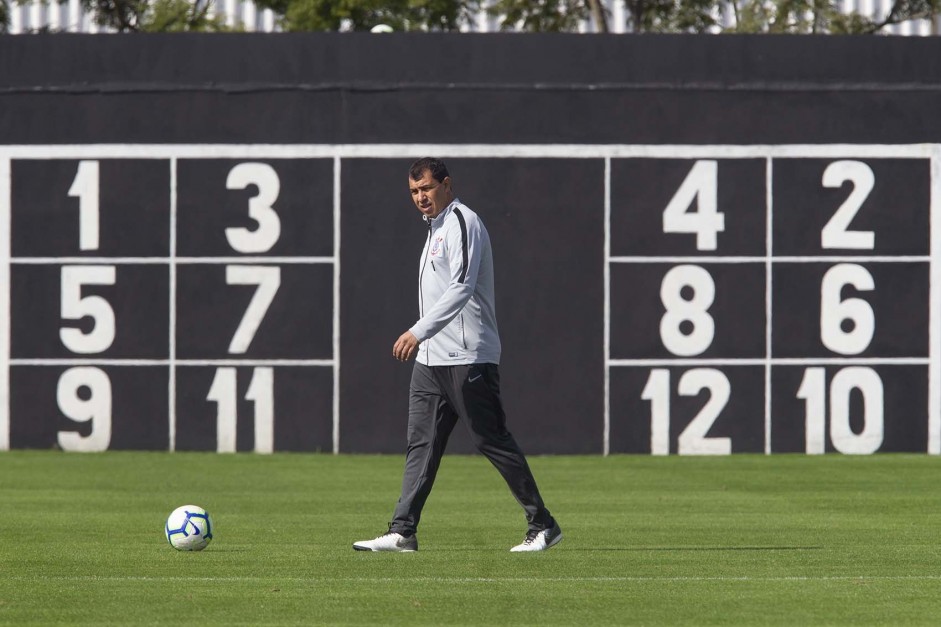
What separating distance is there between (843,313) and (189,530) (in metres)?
8.91

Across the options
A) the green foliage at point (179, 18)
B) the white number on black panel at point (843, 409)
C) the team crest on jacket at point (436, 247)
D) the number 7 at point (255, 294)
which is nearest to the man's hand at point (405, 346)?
the team crest on jacket at point (436, 247)

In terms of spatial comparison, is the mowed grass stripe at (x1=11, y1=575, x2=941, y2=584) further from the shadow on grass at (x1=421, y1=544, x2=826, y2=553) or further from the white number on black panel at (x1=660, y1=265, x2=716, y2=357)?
the white number on black panel at (x1=660, y1=265, x2=716, y2=357)

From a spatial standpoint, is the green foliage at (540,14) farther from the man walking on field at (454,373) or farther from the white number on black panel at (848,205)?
the man walking on field at (454,373)

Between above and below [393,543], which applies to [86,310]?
above

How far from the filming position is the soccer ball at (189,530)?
8859mm

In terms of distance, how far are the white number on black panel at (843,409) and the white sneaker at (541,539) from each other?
299 inches

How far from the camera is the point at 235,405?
1580cm

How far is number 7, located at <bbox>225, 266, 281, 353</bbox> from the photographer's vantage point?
51.7ft

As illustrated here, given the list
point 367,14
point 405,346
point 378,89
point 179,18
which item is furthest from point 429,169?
point 179,18

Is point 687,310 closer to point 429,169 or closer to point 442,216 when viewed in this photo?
point 442,216

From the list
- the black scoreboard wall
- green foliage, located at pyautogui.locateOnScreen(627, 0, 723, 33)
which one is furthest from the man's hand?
green foliage, located at pyautogui.locateOnScreen(627, 0, 723, 33)

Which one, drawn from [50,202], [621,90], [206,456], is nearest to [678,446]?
[621,90]

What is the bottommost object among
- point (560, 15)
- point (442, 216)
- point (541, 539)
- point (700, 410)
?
point (541, 539)

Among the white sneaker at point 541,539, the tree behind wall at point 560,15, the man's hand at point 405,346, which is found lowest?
the white sneaker at point 541,539
